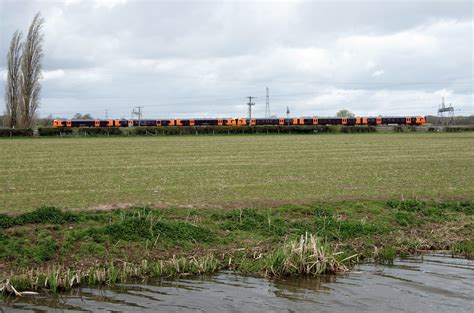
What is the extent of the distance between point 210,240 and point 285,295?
3915mm

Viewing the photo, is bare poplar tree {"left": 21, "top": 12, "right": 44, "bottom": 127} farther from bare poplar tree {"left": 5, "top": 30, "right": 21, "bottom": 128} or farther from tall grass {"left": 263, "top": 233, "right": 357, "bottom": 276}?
tall grass {"left": 263, "top": 233, "right": 357, "bottom": 276}

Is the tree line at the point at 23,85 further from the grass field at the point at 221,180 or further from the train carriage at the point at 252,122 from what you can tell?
the grass field at the point at 221,180

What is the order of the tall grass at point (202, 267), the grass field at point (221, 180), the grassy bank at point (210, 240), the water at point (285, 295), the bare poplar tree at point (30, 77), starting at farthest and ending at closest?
the bare poplar tree at point (30, 77)
the grass field at point (221, 180)
the grassy bank at point (210, 240)
the tall grass at point (202, 267)
the water at point (285, 295)

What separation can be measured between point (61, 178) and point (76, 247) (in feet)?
46.5

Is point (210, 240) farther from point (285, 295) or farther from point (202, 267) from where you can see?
point (285, 295)

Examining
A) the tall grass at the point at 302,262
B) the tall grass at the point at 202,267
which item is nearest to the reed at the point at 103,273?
the tall grass at the point at 202,267

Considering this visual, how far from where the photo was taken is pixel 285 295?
35.1 ft

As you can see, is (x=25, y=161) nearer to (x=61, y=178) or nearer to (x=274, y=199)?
(x=61, y=178)

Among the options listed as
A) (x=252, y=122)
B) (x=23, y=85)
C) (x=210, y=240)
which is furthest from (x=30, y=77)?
(x=210, y=240)

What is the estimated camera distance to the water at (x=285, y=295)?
996cm

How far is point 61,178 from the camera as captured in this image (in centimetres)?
2634

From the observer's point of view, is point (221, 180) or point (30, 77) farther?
point (30, 77)

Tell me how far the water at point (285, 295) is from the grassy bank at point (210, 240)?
588 mm

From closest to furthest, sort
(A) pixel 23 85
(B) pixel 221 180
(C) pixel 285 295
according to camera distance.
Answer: (C) pixel 285 295 < (B) pixel 221 180 < (A) pixel 23 85
